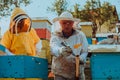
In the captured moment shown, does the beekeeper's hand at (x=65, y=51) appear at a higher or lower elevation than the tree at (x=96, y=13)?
lower

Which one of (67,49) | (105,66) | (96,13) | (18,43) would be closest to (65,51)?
(67,49)

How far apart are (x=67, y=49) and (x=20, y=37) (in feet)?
3.05

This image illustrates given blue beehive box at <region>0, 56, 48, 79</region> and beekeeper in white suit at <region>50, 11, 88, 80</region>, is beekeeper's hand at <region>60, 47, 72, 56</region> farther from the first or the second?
blue beehive box at <region>0, 56, 48, 79</region>

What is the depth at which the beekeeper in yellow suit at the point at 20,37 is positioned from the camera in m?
4.77

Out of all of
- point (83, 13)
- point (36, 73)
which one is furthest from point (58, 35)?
point (83, 13)

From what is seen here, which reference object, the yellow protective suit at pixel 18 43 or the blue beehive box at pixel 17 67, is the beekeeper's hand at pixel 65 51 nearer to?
the blue beehive box at pixel 17 67

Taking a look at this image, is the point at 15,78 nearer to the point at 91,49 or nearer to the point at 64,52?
the point at 64,52

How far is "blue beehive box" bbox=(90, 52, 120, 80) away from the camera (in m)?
4.16

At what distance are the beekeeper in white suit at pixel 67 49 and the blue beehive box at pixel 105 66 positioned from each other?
0.18 meters

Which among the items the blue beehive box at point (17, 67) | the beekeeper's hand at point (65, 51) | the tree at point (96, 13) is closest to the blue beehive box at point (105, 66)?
the beekeeper's hand at point (65, 51)

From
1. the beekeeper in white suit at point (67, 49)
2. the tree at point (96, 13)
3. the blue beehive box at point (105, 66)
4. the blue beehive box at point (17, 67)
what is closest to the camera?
the blue beehive box at point (17, 67)

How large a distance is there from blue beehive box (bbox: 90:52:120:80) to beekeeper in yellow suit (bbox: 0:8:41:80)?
3.55ft

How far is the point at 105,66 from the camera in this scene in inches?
166

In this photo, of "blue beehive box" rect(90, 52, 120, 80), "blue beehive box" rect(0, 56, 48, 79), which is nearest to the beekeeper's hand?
"blue beehive box" rect(90, 52, 120, 80)
